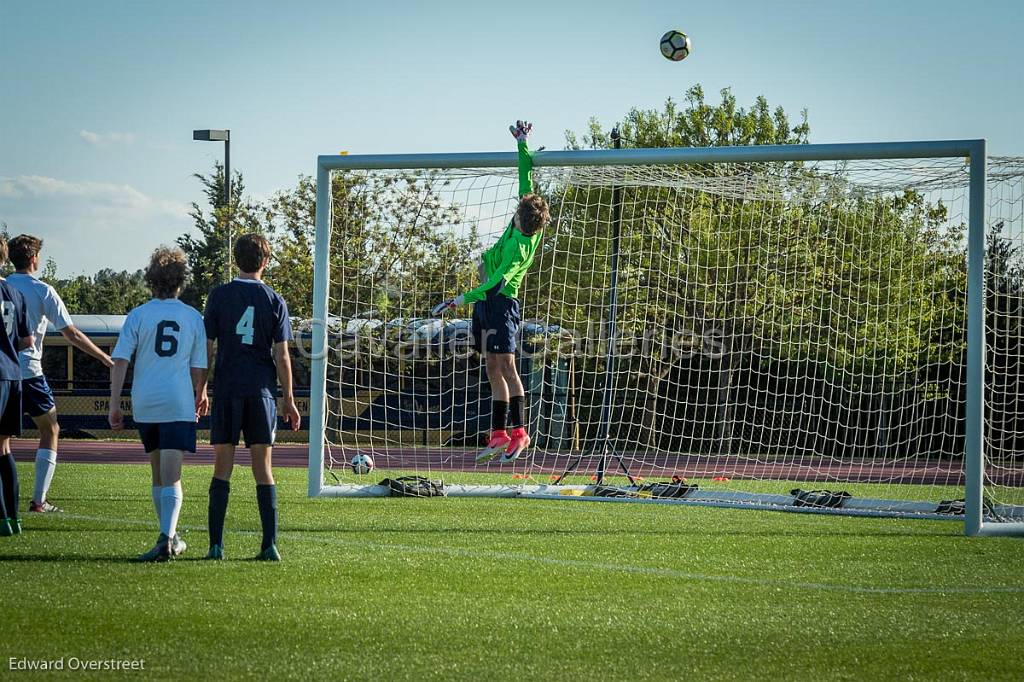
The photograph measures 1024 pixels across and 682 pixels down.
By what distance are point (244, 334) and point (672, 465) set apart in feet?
42.2

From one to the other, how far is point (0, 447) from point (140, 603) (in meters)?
3.23

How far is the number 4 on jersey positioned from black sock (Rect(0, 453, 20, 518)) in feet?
8.13

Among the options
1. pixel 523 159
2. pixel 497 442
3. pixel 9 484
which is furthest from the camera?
pixel 523 159

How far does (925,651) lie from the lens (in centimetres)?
500

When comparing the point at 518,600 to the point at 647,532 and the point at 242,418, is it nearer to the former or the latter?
the point at 242,418

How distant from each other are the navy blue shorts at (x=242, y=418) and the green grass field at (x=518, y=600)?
2.56ft

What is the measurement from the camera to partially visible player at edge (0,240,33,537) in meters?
7.89

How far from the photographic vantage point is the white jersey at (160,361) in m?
6.94

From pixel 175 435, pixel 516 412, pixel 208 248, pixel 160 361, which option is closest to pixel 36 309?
pixel 160 361

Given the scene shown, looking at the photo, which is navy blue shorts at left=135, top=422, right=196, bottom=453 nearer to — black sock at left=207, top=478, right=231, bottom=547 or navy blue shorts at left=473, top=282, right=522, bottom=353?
black sock at left=207, top=478, right=231, bottom=547

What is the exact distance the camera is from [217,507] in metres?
6.97

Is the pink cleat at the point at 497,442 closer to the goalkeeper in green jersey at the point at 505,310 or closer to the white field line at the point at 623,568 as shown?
the goalkeeper in green jersey at the point at 505,310

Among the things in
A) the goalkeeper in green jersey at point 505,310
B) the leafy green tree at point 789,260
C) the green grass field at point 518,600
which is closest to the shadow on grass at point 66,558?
the green grass field at point 518,600

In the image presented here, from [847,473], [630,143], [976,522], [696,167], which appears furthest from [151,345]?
[630,143]
